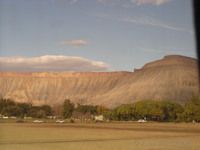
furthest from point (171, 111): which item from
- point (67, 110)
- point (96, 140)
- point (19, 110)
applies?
point (96, 140)

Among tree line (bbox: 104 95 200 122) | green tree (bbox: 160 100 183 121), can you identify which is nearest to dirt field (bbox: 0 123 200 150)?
tree line (bbox: 104 95 200 122)

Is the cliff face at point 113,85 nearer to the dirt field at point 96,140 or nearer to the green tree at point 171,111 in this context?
the green tree at point 171,111

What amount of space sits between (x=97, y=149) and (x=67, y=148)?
1.92m

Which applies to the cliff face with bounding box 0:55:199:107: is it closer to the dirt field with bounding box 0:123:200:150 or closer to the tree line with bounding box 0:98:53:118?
the tree line with bounding box 0:98:53:118

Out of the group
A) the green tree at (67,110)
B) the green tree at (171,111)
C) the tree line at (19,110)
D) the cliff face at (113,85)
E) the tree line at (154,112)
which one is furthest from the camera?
the cliff face at (113,85)

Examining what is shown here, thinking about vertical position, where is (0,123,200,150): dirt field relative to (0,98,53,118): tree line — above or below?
below

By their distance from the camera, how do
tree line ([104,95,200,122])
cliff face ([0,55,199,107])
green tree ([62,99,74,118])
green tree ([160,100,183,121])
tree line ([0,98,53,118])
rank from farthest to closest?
cliff face ([0,55,199,107]) → green tree ([62,99,74,118]) → tree line ([0,98,53,118]) → green tree ([160,100,183,121]) → tree line ([104,95,200,122])

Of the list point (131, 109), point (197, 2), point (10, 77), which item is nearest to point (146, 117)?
point (131, 109)

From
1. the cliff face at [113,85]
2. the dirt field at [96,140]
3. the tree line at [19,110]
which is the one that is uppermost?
A: the cliff face at [113,85]

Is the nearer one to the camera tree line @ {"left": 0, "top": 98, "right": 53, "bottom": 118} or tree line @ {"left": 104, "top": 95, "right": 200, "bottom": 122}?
tree line @ {"left": 104, "top": 95, "right": 200, "bottom": 122}

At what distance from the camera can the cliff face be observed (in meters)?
133

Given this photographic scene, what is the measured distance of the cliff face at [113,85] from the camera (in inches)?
5226

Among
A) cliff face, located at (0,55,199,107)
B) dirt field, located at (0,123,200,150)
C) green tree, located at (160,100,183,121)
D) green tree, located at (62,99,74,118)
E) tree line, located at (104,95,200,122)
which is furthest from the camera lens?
cliff face, located at (0,55,199,107)

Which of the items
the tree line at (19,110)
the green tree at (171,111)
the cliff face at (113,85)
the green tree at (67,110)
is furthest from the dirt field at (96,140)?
the cliff face at (113,85)
